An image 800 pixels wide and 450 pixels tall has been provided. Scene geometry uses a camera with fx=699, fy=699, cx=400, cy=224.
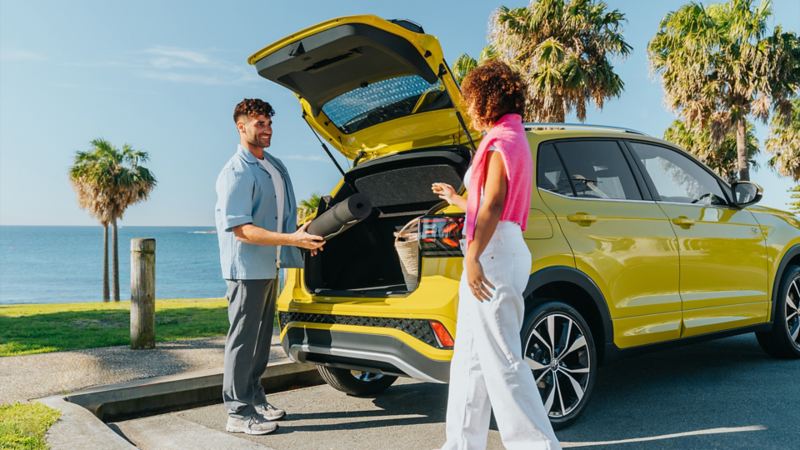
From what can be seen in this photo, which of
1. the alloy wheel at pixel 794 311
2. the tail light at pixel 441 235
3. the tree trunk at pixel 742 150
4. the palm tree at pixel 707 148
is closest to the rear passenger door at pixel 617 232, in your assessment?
the tail light at pixel 441 235

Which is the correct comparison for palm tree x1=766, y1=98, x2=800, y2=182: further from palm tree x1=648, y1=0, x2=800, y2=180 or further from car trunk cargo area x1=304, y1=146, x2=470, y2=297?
car trunk cargo area x1=304, y1=146, x2=470, y2=297

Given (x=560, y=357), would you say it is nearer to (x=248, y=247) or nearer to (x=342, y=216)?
(x=342, y=216)

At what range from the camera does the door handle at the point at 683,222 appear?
475 centimetres

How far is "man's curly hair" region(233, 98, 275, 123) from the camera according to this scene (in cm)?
418

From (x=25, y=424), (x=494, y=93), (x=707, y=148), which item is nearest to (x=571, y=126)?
(x=494, y=93)

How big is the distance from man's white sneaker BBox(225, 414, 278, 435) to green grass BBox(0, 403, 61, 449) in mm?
975

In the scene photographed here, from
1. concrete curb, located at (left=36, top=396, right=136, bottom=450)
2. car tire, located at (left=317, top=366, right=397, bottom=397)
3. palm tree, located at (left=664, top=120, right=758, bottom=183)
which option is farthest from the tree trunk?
concrete curb, located at (left=36, top=396, right=136, bottom=450)

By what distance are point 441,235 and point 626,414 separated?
6.22 ft

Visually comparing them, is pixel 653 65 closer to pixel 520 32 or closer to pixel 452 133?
pixel 520 32

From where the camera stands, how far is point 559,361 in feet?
13.0

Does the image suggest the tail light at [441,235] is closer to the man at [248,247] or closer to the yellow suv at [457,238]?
the yellow suv at [457,238]

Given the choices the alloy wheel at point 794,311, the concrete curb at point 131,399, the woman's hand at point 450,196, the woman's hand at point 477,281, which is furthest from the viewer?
the alloy wheel at point 794,311

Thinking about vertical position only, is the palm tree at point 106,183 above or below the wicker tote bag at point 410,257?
above

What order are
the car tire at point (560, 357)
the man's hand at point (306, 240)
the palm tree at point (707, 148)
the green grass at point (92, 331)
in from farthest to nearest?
the palm tree at point (707, 148)
the green grass at point (92, 331)
the man's hand at point (306, 240)
the car tire at point (560, 357)
